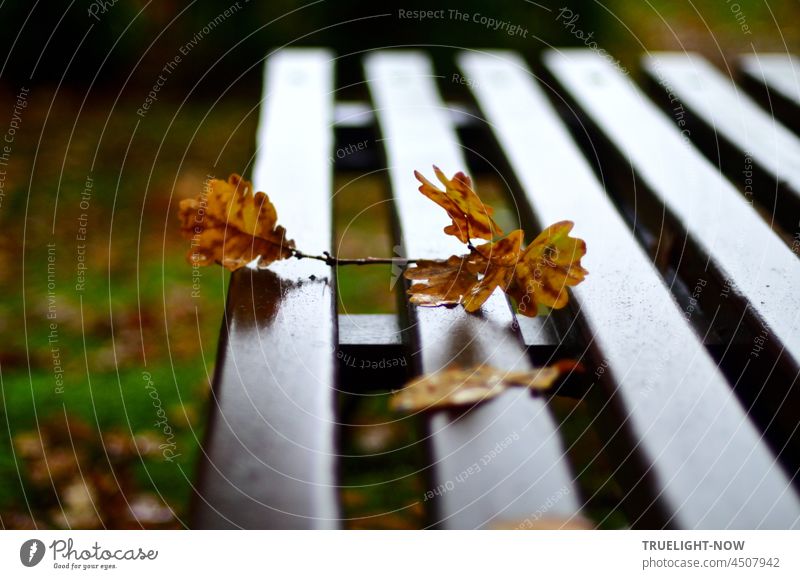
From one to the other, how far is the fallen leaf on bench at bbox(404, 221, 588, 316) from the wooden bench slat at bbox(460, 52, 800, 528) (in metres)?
0.02

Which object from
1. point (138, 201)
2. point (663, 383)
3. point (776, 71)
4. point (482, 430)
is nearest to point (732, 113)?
point (776, 71)

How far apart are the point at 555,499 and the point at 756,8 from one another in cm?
376

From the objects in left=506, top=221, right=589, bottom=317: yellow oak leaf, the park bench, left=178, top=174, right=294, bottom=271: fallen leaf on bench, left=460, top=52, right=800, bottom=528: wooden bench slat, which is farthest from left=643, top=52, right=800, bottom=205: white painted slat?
left=178, top=174, right=294, bottom=271: fallen leaf on bench

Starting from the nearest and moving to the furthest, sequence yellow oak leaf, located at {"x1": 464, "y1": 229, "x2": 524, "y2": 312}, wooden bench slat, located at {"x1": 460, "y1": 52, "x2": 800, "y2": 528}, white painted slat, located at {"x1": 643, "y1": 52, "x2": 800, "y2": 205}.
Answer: wooden bench slat, located at {"x1": 460, "y1": 52, "x2": 800, "y2": 528}, yellow oak leaf, located at {"x1": 464, "y1": 229, "x2": 524, "y2": 312}, white painted slat, located at {"x1": 643, "y1": 52, "x2": 800, "y2": 205}

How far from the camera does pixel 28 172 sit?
89.3 inches

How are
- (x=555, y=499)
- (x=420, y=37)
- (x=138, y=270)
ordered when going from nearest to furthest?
1. (x=555, y=499)
2. (x=138, y=270)
3. (x=420, y=37)

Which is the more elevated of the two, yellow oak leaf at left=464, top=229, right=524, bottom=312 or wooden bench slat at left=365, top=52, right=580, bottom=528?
yellow oak leaf at left=464, top=229, right=524, bottom=312

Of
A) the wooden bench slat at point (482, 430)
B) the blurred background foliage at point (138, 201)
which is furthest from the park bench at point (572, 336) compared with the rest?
the blurred background foliage at point (138, 201)

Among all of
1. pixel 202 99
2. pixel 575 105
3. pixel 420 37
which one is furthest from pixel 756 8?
pixel 575 105

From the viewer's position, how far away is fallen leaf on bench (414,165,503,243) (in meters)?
0.78

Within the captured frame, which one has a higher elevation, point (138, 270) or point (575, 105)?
point (575, 105)

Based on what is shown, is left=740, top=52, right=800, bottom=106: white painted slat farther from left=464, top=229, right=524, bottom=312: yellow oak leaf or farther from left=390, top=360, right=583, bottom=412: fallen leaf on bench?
left=390, top=360, right=583, bottom=412: fallen leaf on bench
